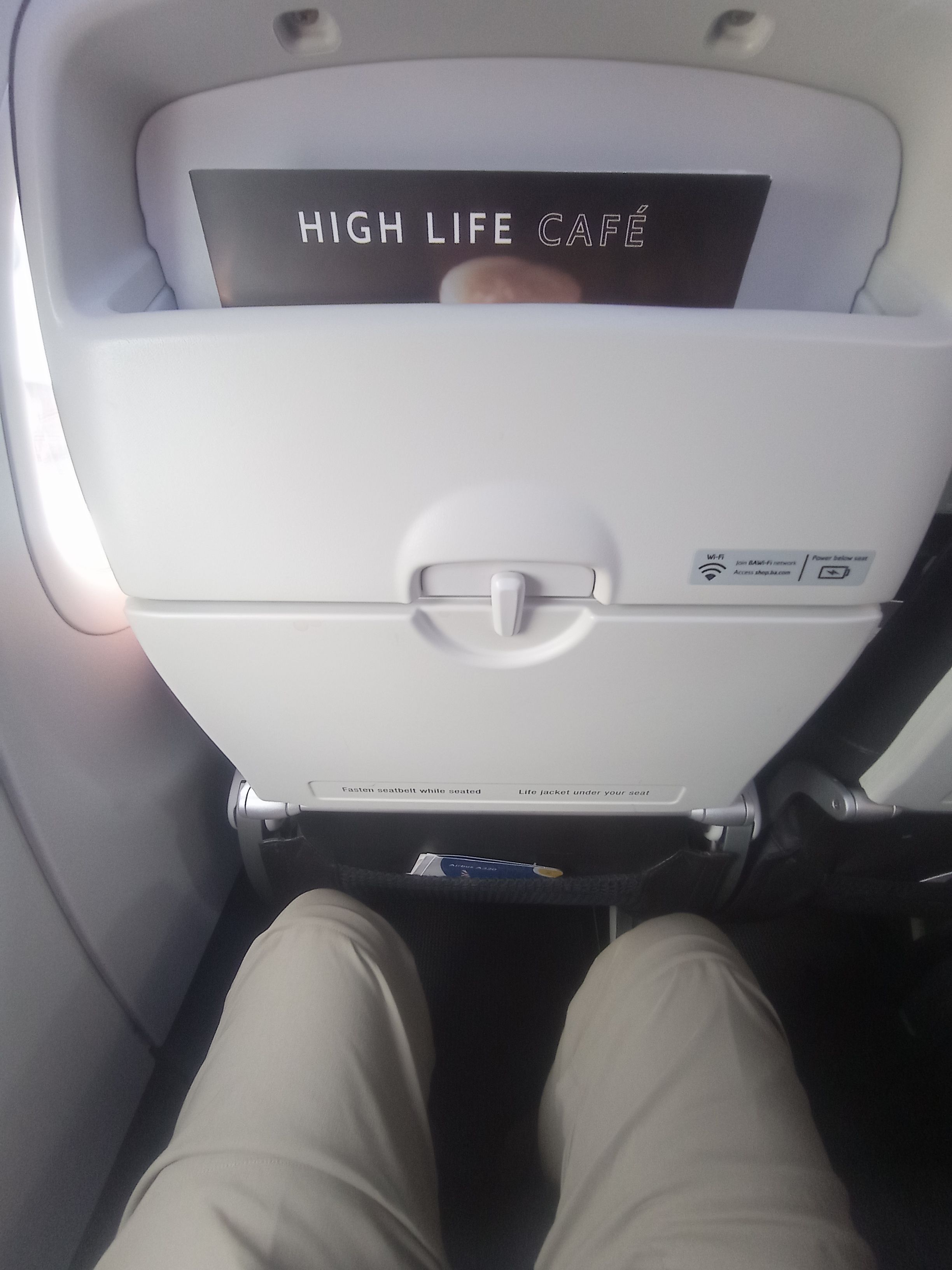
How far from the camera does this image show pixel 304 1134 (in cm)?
53

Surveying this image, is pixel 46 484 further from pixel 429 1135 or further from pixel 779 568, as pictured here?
pixel 429 1135

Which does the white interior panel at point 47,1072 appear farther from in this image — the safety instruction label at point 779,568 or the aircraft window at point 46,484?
the safety instruction label at point 779,568

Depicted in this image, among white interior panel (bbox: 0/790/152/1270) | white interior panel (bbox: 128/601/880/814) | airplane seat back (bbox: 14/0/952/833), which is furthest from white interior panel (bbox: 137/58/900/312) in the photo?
white interior panel (bbox: 0/790/152/1270)

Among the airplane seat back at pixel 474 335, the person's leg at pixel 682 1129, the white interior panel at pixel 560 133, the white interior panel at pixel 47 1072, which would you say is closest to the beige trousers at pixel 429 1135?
the person's leg at pixel 682 1129

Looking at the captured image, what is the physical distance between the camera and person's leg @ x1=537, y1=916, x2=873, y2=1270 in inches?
18.9

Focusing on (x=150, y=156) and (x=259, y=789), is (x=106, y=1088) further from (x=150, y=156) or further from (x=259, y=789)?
(x=150, y=156)

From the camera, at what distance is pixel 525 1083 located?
33.2 inches

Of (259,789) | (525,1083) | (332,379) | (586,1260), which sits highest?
(332,379)

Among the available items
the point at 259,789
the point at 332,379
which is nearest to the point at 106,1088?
the point at 259,789

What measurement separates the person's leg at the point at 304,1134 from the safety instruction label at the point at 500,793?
20 cm

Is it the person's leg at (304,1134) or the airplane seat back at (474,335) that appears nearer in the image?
the airplane seat back at (474,335)

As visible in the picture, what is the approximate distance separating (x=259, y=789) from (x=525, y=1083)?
1.88 ft

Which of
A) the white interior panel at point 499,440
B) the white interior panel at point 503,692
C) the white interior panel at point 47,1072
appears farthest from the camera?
the white interior panel at point 47,1072

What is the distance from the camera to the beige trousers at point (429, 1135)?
483 mm
